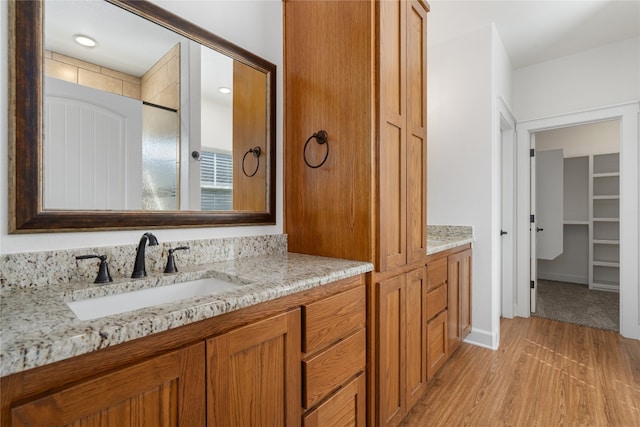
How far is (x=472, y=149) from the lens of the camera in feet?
8.75

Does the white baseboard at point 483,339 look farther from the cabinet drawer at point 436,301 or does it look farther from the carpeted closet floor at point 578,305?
the carpeted closet floor at point 578,305

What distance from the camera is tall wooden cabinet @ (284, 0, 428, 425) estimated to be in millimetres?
1367

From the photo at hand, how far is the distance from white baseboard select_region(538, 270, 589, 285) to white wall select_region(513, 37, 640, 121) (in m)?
2.90

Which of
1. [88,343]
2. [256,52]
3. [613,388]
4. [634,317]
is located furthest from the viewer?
[634,317]

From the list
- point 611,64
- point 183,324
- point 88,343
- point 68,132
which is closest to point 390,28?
point 68,132

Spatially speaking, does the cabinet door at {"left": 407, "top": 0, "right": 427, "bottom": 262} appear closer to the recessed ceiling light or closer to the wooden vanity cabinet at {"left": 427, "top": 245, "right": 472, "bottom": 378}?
the wooden vanity cabinet at {"left": 427, "top": 245, "right": 472, "bottom": 378}

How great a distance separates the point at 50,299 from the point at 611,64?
4.40 m

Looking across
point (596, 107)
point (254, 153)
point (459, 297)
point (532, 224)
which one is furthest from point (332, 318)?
point (596, 107)

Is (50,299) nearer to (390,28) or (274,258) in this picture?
(274,258)

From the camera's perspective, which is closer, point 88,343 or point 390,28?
point 88,343

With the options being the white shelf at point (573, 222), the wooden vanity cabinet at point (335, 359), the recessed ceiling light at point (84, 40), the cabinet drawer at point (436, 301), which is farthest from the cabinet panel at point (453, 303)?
the white shelf at point (573, 222)

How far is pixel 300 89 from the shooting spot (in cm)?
163

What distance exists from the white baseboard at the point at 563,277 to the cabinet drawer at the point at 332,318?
195 inches

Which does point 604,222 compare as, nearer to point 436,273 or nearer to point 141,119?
point 436,273
